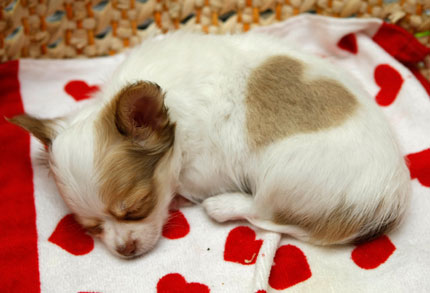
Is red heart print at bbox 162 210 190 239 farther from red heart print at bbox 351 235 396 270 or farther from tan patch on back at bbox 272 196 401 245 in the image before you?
red heart print at bbox 351 235 396 270

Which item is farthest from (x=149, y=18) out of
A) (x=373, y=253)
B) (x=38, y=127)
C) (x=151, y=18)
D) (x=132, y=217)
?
(x=373, y=253)

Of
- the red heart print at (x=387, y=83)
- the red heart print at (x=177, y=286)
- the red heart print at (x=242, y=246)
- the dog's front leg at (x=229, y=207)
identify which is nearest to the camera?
the red heart print at (x=177, y=286)

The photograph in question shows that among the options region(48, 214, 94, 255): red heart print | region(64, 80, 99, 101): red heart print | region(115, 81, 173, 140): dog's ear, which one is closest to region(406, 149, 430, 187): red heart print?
region(115, 81, 173, 140): dog's ear

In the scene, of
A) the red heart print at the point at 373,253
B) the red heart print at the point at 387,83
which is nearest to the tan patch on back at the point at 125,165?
the red heart print at the point at 373,253

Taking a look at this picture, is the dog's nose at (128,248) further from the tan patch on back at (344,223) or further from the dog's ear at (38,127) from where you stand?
the tan patch on back at (344,223)

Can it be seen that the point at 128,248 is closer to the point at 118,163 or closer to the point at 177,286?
the point at 177,286

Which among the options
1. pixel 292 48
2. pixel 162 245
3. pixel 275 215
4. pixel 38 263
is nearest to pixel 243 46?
pixel 292 48

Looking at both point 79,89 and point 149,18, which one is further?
point 149,18
